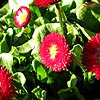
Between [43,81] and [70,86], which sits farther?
[43,81]

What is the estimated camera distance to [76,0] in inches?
71.5

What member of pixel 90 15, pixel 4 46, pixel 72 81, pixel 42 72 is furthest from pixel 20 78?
pixel 90 15

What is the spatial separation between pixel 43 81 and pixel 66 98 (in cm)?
Result: 15

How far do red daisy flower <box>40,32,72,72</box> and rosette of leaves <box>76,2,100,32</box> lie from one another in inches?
17.5

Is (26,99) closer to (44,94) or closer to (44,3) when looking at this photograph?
(44,94)

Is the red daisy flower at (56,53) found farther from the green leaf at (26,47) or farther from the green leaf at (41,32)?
the green leaf at (26,47)

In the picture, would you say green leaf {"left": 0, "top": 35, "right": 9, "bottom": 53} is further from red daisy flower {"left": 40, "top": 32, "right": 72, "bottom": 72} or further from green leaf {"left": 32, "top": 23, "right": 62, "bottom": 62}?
red daisy flower {"left": 40, "top": 32, "right": 72, "bottom": 72}

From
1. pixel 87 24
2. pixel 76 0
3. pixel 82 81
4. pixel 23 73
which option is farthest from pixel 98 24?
pixel 23 73

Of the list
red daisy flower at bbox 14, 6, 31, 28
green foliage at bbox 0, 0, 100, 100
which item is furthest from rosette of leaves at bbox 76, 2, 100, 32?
red daisy flower at bbox 14, 6, 31, 28

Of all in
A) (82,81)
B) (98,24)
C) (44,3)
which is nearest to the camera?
(44,3)

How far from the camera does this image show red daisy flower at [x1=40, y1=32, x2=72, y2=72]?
117cm

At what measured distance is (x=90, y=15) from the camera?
168 centimetres

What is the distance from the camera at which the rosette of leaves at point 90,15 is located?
5.41 feet

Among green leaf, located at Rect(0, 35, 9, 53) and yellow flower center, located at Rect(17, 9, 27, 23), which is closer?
yellow flower center, located at Rect(17, 9, 27, 23)
